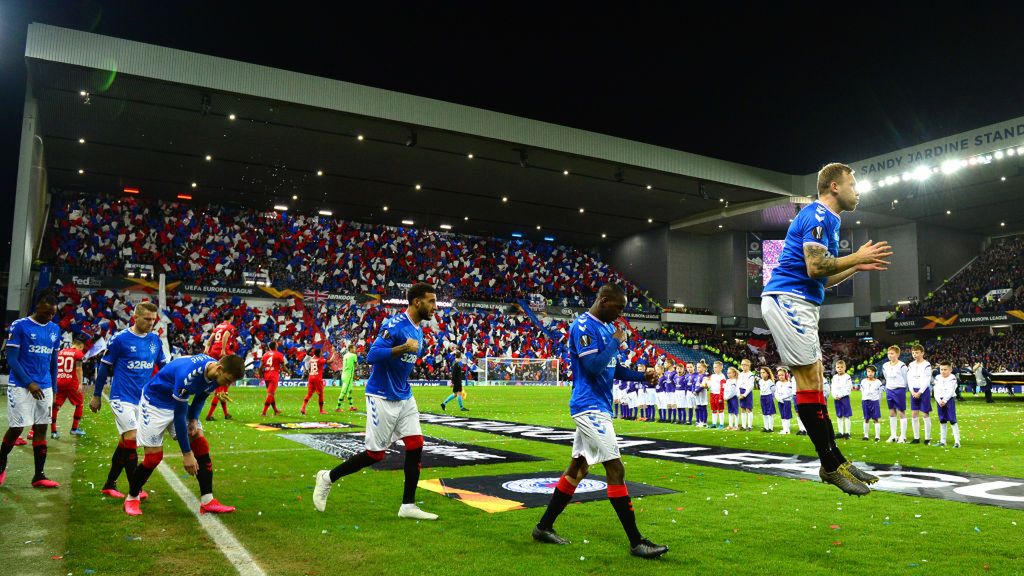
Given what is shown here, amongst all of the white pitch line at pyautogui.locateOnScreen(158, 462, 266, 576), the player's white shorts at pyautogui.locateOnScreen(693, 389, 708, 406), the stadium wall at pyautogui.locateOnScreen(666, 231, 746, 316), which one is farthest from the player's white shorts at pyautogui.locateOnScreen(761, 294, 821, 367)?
the stadium wall at pyautogui.locateOnScreen(666, 231, 746, 316)

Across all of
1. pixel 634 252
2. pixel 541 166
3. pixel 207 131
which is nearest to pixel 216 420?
pixel 207 131

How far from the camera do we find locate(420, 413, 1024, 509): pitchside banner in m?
8.02

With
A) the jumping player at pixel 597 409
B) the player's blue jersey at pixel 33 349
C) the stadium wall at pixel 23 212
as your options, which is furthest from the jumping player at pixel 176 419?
the stadium wall at pixel 23 212

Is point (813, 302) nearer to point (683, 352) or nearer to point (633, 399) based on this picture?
point (633, 399)

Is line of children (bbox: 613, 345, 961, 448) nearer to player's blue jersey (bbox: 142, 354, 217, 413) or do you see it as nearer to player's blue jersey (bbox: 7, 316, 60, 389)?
player's blue jersey (bbox: 142, 354, 217, 413)

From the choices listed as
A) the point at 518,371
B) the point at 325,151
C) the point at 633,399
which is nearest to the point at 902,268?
the point at 518,371

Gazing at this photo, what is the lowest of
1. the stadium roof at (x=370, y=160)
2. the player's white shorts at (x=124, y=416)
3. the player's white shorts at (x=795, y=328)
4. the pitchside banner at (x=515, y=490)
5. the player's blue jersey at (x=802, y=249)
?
the pitchside banner at (x=515, y=490)

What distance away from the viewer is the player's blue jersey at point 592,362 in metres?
5.26

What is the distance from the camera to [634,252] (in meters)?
59.6

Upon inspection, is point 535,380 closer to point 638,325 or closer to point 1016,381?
point 638,325

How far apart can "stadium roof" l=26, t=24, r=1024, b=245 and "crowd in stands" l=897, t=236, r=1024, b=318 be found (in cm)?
290

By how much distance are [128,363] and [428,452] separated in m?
5.38

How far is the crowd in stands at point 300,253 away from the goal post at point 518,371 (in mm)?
8241

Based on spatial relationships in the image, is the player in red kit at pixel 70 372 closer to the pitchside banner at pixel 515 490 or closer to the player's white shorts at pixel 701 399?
the pitchside banner at pixel 515 490
